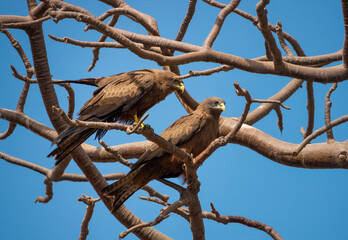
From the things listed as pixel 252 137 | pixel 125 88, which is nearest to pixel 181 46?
pixel 125 88

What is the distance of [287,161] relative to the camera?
3.82 m

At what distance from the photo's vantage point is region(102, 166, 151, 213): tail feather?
3245 millimetres

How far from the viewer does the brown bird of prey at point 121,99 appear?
10.4 feet

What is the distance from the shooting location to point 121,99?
3.35 m

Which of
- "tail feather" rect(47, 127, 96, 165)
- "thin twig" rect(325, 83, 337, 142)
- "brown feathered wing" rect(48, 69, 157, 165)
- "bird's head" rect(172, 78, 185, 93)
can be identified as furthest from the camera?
"bird's head" rect(172, 78, 185, 93)

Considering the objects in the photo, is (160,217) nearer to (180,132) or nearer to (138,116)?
(180,132)

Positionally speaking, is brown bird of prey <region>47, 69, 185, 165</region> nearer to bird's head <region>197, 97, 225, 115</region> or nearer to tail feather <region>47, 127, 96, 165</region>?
tail feather <region>47, 127, 96, 165</region>

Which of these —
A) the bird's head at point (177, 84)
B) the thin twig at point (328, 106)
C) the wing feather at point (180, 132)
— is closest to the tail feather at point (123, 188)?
the wing feather at point (180, 132)

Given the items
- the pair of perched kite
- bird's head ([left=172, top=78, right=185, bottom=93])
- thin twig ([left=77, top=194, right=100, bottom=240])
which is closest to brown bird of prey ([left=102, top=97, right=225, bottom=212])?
the pair of perched kite

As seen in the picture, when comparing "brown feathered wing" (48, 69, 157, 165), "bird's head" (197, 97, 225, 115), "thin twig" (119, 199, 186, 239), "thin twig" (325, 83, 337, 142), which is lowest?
"thin twig" (119, 199, 186, 239)

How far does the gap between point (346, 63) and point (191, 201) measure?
145 centimetres

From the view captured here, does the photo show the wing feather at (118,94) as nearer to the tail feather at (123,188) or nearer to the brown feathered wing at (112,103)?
the brown feathered wing at (112,103)

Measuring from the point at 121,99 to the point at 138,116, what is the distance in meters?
0.36

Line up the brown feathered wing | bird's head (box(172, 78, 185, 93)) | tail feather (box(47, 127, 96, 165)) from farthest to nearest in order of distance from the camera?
bird's head (box(172, 78, 185, 93)), the brown feathered wing, tail feather (box(47, 127, 96, 165))
